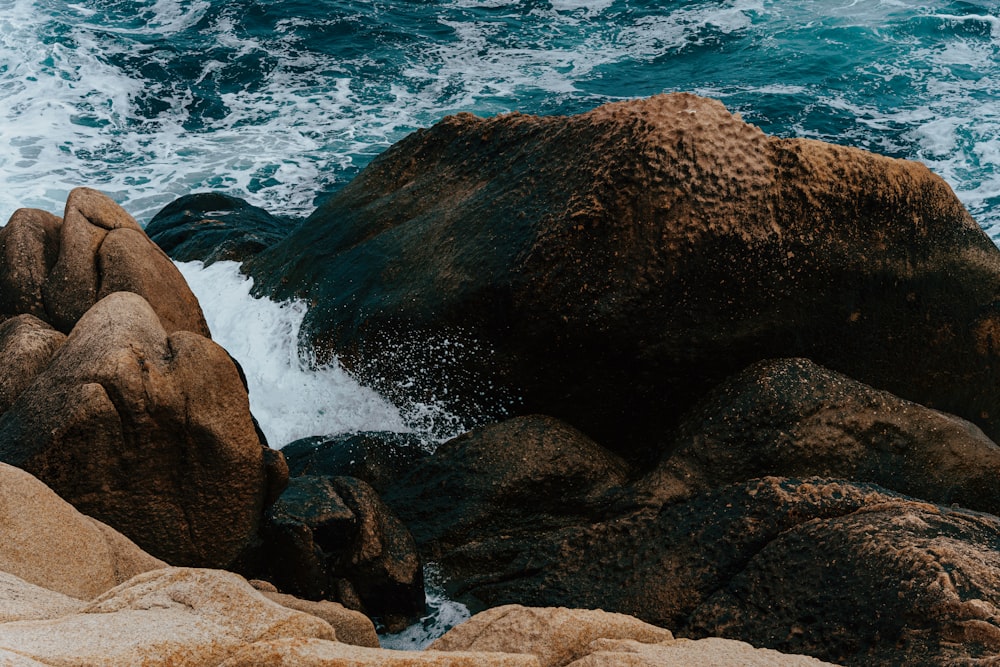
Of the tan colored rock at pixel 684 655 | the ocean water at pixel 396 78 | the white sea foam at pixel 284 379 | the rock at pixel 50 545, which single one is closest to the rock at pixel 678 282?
the white sea foam at pixel 284 379

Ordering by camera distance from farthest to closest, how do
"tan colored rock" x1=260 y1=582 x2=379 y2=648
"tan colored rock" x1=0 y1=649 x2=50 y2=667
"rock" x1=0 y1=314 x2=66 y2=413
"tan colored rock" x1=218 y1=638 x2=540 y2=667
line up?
1. "rock" x1=0 y1=314 x2=66 y2=413
2. "tan colored rock" x1=260 y1=582 x2=379 y2=648
3. "tan colored rock" x1=218 y1=638 x2=540 y2=667
4. "tan colored rock" x1=0 y1=649 x2=50 y2=667

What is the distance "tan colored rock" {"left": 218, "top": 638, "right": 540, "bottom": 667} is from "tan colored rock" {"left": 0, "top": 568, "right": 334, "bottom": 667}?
0.16m

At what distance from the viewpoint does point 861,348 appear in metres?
6.30

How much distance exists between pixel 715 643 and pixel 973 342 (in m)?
4.10

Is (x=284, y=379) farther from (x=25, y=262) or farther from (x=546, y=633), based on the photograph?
(x=546, y=633)

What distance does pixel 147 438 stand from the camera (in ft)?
15.7

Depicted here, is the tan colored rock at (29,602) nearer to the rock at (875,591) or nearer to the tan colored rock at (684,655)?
the tan colored rock at (684,655)

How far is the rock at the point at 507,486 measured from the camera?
5.61 m

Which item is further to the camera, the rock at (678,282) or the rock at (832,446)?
the rock at (678,282)

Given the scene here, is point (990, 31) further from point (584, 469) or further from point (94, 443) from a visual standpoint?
point (94, 443)

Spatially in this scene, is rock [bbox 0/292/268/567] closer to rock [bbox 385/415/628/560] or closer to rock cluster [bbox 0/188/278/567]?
rock cluster [bbox 0/188/278/567]

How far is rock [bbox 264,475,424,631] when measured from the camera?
5.16 m

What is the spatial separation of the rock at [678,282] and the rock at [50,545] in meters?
3.01

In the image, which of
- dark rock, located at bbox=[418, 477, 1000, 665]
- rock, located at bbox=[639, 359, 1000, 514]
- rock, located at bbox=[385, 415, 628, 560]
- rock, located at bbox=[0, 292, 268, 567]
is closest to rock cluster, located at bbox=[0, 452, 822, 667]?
rock, located at bbox=[0, 292, 268, 567]
